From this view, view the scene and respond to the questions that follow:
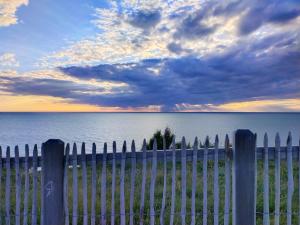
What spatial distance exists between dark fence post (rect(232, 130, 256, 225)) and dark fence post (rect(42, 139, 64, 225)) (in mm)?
2282

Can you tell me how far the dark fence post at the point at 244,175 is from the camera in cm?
412

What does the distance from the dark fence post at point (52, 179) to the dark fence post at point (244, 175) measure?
228 cm

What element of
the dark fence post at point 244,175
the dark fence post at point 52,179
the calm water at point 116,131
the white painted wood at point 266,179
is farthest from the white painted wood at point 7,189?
the calm water at point 116,131

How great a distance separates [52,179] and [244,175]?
2.50 metres

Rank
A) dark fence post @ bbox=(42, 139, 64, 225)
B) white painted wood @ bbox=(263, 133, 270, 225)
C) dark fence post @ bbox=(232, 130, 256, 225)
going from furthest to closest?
white painted wood @ bbox=(263, 133, 270, 225)
dark fence post @ bbox=(232, 130, 256, 225)
dark fence post @ bbox=(42, 139, 64, 225)

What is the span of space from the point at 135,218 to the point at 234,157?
2.41m

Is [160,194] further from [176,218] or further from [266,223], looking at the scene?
[266,223]

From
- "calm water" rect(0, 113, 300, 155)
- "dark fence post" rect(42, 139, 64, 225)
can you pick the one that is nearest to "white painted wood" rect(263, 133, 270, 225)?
"dark fence post" rect(42, 139, 64, 225)

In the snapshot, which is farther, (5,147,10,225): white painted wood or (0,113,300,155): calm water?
(0,113,300,155): calm water

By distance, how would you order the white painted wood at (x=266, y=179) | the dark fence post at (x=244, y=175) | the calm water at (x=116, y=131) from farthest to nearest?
the calm water at (x=116, y=131)
the white painted wood at (x=266, y=179)
the dark fence post at (x=244, y=175)

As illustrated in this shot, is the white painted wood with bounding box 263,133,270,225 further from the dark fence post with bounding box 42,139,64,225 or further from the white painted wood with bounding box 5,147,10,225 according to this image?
the white painted wood with bounding box 5,147,10,225

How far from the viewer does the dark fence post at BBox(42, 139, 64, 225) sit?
156 inches

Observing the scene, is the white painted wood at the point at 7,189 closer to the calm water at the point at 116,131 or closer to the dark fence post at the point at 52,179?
the dark fence post at the point at 52,179

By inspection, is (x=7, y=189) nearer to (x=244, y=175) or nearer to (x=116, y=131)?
(x=244, y=175)
